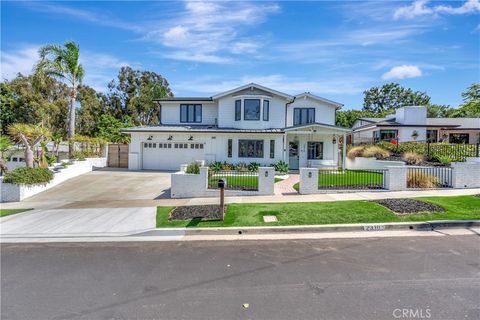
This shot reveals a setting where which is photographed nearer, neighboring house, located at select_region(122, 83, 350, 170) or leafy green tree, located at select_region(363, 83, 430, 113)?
neighboring house, located at select_region(122, 83, 350, 170)

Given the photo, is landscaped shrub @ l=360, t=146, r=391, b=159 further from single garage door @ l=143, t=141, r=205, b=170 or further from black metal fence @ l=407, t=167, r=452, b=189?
single garage door @ l=143, t=141, r=205, b=170

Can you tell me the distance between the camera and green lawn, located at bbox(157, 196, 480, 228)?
8.70 m

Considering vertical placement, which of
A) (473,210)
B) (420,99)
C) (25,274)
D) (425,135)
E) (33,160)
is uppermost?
(420,99)

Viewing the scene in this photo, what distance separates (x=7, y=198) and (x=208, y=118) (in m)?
15.1

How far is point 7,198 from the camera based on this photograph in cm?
1481

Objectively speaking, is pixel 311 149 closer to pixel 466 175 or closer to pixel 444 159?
pixel 444 159

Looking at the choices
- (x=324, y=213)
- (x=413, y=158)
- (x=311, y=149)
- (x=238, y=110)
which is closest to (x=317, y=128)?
(x=311, y=149)

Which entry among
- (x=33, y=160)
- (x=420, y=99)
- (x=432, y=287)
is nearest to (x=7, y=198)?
(x=33, y=160)

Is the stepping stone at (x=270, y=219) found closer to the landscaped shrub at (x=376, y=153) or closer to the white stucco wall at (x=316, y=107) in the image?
the landscaped shrub at (x=376, y=153)

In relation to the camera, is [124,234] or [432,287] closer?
[432,287]

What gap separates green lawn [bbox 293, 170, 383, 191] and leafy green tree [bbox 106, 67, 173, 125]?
1553 inches

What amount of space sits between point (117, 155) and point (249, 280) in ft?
78.0

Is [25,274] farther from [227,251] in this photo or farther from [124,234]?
[227,251]

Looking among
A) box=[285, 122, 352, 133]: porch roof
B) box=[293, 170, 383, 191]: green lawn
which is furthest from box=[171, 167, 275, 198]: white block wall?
box=[285, 122, 352, 133]: porch roof
